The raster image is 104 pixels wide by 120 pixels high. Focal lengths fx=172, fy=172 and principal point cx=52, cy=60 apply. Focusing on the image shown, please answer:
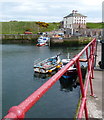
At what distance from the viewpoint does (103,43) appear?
7.38 meters

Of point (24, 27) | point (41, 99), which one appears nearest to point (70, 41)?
point (24, 27)

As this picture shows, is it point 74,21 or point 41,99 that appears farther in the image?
point 74,21

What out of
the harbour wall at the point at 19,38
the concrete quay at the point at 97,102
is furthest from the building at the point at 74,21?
the concrete quay at the point at 97,102

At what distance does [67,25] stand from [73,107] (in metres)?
63.1

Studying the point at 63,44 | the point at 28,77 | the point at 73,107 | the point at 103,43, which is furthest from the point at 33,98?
the point at 63,44

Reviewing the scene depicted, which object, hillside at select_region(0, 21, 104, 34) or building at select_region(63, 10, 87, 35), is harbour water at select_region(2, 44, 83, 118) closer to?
building at select_region(63, 10, 87, 35)

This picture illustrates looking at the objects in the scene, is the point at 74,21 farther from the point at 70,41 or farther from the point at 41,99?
the point at 41,99

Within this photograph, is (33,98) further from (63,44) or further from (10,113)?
(63,44)

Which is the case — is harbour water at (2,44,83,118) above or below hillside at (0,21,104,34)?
below

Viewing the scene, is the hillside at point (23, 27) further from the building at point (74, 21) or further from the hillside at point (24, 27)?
the building at point (74, 21)

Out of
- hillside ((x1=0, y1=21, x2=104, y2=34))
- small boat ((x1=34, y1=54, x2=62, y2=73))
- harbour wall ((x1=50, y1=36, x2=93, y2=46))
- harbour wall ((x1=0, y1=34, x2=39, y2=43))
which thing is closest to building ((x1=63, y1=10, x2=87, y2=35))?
hillside ((x1=0, y1=21, x2=104, y2=34))

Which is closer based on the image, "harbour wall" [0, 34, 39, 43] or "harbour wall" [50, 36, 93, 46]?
"harbour wall" [50, 36, 93, 46]

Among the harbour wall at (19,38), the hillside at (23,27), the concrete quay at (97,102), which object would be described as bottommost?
the concrete quay at (97,102)

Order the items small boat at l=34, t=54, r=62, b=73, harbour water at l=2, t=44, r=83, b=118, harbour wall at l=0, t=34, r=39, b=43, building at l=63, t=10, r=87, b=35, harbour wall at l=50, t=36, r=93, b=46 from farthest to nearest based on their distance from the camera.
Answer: building at l=63, t=10, r=87, b=35
harbour wall at l=0, t=34, r=39, b=43
harbour wall at l=50, t=36, r=93, b=46
small boat at l=34, t=54, r=62, b=73
harbour water at l=2, t=44, r=83, b=118
